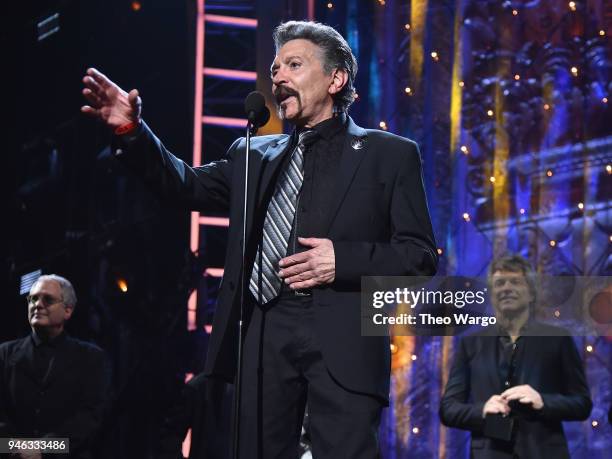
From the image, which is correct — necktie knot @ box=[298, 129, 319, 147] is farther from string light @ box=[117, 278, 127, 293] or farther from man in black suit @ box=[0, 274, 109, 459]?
string light @ box=[117, 278, 127, 293]

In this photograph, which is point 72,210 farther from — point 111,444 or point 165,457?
point 165,457

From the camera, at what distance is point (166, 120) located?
5.66 metres

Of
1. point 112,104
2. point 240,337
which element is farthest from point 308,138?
point 240,337

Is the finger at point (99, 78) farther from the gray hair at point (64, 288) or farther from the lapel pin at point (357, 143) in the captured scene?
the gray hair at point (64, 288)

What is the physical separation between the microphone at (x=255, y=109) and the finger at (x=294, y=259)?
403mm

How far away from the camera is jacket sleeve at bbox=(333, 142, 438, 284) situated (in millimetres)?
2076

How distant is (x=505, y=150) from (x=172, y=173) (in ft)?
9.51

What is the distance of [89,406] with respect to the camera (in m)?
4.73

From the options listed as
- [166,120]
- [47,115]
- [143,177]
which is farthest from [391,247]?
[47,115]

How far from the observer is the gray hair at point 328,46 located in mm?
2514

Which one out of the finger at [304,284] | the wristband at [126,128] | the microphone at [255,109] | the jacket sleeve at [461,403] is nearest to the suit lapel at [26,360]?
the jacket sleeve at [461,403]

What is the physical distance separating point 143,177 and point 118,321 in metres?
3.53

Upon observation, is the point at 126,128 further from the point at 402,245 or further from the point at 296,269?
the point at 402,245

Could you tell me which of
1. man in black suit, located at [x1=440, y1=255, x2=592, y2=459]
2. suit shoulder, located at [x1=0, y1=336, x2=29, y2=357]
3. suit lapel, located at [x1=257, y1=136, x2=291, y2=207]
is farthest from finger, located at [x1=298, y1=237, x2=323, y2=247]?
suit shoulder, located at [x1=0, y1=336, x2=29, y2=357]
